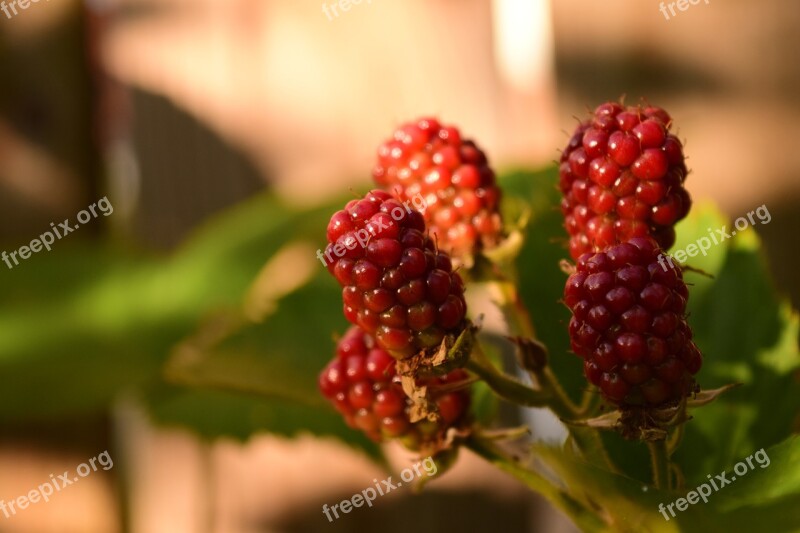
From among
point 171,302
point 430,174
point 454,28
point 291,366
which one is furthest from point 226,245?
point 430,174

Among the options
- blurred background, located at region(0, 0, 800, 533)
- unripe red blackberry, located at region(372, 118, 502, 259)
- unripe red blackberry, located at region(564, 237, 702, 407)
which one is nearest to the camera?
unripe red blackberry, located at region(564, 237, 702, 407)

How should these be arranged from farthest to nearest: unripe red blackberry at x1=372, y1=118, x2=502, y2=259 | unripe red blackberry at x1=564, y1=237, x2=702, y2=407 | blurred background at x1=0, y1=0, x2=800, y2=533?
blurred background at x1=0, y1=0, x2=800, y2=533 < unripe red blackberry at x1=372, y1=118, x2=502, y2=259 < unripe red blackberry at x1=564, y1=237, x2=702, y2=407
